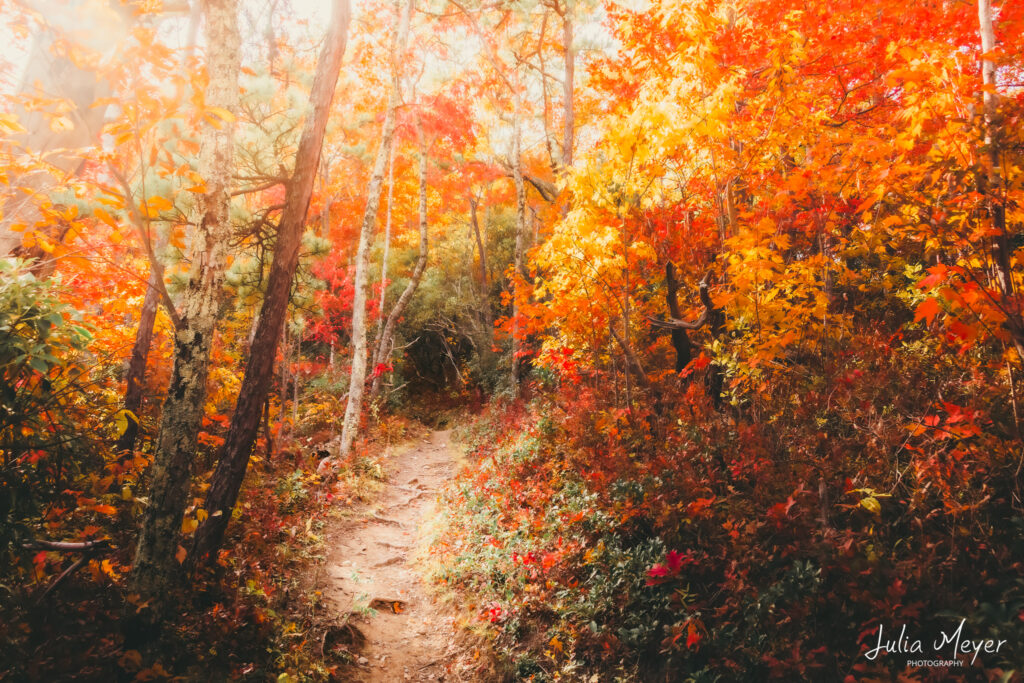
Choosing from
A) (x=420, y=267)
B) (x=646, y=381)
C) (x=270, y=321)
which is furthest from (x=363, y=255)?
(x=646, y=381)

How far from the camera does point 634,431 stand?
7.39m

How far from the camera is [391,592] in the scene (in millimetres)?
6949

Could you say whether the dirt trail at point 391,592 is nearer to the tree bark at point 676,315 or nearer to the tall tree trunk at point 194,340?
the tall tree trunk at point 194,340

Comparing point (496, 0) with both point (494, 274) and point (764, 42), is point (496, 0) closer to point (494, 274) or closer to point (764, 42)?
point (764, 42)

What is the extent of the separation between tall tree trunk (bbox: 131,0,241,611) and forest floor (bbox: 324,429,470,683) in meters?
2.42

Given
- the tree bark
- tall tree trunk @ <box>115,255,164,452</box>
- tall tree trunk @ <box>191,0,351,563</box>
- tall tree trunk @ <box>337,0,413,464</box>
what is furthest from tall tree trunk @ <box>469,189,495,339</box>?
tall tree trunk @ <box>191,0,351,563</box>

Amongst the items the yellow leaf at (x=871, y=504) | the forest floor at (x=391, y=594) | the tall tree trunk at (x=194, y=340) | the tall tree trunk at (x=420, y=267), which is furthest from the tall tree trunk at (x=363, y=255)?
the yellow leaf at (x=871, y=504)

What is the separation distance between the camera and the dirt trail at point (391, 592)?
555 centimetres

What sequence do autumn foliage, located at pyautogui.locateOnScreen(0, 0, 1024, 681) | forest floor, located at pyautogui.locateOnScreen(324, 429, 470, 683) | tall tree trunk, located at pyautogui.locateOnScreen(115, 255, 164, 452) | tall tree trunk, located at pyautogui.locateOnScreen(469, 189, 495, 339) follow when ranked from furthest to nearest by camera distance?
tall tree trunk, located at pyautogui.locateOnScreen(469, 189, 495, 339) → tall tree trunk, located at pyautogui.locateOnScreen(115, 255, 164, 452) → forest floor, located at pyautogui.locateOnScreen(324, 429, 470, 683) → autumn foliage, located at pyautogui.locateOnScreen(0, 0, 1024, 681)

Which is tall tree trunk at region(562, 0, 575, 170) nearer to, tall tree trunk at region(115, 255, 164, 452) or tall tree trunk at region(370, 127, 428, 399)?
tall tree trunk at region(370, 127, 428, 399)

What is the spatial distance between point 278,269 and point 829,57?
32.5ft

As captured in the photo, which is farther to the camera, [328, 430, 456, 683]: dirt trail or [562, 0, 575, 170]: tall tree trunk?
[562, 0, 575, 170]: tall tree trunk

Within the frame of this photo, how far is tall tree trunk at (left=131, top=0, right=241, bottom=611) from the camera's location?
4.06 meters

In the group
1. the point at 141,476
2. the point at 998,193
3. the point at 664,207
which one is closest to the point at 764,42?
the point at 664,207
